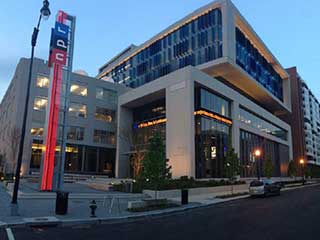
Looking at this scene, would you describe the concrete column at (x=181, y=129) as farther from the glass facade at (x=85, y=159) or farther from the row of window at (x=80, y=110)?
the glass facade at (x=85, y=159)

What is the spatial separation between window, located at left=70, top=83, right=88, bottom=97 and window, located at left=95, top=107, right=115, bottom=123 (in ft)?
12.5

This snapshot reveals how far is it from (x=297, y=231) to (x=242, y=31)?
172 feet

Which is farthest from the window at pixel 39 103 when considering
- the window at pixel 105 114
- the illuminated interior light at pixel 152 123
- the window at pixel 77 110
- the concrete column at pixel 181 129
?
the concrete column at pixel 181 129

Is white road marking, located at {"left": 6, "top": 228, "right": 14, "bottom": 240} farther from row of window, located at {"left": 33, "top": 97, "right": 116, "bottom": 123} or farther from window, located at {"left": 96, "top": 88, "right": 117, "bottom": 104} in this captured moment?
window, located at {"left": 96, "top": 88, "right": 117, "bottom": 104}

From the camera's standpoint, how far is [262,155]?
2280 inches

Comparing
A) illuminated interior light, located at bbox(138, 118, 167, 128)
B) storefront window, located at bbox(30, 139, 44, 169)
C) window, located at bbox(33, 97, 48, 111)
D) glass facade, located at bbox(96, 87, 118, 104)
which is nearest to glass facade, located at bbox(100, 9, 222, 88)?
glass facade, located at bbox(96, 87, 118, 104)

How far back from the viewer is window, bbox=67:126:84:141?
5312 cm

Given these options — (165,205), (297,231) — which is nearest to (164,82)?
(165,205)

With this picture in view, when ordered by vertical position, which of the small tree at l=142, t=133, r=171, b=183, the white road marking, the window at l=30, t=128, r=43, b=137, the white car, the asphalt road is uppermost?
the window at l=30, t=128, r=43, b=137

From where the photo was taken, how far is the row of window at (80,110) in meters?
50.3

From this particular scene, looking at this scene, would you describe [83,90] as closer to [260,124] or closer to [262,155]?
[260,124]

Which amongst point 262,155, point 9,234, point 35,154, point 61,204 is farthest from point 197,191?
point 262,155

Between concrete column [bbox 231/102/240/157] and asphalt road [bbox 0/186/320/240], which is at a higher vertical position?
concrete column [bbox 231/102/240/157]

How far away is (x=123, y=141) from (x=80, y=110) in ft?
33.5
